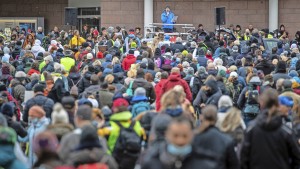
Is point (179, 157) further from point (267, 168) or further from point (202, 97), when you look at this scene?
point (202, 97)

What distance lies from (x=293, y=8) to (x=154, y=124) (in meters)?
35.4

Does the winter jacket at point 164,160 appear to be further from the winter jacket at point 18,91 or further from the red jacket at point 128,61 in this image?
the red jacket at point 128,61

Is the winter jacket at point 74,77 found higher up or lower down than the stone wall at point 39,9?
lower down

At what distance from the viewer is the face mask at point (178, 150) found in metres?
10.2

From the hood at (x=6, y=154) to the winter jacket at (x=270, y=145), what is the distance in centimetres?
291

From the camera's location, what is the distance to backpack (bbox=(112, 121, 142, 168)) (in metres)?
13.2

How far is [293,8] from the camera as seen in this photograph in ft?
153

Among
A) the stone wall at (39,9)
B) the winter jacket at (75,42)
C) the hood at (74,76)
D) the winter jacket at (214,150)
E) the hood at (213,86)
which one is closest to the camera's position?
the winter jacket at (214,150)

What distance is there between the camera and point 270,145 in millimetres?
11445

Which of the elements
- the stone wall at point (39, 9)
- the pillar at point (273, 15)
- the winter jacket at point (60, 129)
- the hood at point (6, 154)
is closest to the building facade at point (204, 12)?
the pillar at point (273, 15)

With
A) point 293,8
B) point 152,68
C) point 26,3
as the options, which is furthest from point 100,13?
point 152,68

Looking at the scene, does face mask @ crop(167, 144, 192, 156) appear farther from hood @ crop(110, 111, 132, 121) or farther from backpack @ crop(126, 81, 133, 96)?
backpack @ crop(126, 81, 133, 96)

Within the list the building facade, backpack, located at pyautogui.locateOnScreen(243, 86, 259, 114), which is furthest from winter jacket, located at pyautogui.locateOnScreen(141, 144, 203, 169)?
the building facade

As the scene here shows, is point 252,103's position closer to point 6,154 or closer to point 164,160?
point 6,154
